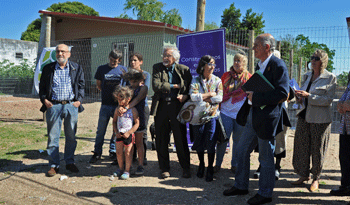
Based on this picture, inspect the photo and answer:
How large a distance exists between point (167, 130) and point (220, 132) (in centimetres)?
80

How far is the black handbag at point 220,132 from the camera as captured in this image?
4.54 meters

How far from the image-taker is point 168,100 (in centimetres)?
448

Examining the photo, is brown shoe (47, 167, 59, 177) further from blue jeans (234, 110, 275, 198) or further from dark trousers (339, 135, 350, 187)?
dark trousers (339, 135, 350, 187)

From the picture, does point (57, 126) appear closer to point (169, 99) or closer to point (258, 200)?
point (169, 99)

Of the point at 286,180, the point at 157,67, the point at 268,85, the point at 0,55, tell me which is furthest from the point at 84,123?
the point at 0,55

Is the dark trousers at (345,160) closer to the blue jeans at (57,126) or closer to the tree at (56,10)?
the blue jeans at (57,126)

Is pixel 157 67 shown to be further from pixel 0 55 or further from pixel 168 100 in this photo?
pixel 0 55

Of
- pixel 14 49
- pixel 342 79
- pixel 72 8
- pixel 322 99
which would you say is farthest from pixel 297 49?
pixel 72 8

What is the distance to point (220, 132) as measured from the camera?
4586mm

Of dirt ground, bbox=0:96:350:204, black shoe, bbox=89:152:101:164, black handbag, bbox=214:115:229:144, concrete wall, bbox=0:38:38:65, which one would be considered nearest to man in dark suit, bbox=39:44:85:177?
dirt ground, bbox=0:96:350:204

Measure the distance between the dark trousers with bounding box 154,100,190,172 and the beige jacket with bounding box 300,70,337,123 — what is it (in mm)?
1800

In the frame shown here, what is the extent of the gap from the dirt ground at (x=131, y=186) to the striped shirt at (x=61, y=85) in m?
1.19

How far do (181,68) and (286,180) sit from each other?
2.30 meters

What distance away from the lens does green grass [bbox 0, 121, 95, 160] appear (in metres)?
5.64
